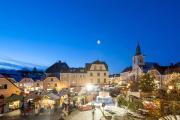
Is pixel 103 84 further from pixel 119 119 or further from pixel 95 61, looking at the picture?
pixel 119 119

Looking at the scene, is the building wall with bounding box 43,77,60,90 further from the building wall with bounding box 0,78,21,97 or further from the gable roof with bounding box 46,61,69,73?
the building wall with bounding box 0,78,21,97

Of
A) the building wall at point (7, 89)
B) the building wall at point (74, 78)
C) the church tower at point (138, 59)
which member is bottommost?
the building wall at point (7, 89)

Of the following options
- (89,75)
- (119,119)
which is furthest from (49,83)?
(119,119)

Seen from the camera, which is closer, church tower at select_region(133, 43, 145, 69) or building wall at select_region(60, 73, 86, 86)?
building wall at select_region(60, 73, 86, 86)

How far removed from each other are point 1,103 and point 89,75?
49.9 m

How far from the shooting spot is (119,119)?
101 ft

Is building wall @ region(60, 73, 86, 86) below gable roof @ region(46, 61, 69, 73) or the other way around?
below

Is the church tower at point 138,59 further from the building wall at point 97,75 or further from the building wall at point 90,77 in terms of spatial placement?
the building wall at point 90,77

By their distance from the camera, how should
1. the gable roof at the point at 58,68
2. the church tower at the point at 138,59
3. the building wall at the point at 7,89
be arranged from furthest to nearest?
the church tower at the point at 138,59 → the gable roof at the point at 58,68 → the building wall at the point at 7,89

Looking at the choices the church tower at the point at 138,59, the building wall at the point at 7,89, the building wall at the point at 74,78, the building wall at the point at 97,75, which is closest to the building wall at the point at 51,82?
the building wall at the point at 74,78

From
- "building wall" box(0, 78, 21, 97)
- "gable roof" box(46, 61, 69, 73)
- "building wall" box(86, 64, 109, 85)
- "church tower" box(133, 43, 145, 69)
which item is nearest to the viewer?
"building wall" box(0, 78, 21, 97)

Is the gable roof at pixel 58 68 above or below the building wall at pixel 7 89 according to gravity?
above

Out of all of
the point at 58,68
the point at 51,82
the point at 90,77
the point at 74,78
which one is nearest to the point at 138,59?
the point at 90,77

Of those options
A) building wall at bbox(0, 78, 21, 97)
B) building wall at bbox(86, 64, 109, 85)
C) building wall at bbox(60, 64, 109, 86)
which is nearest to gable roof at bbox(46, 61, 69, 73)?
building wall at bbox(60, 64, 109, 86)
